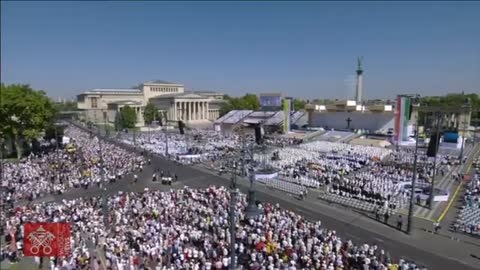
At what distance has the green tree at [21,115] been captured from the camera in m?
39.0

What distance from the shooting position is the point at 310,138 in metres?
59.0

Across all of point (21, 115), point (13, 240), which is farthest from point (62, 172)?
point (13, 240)

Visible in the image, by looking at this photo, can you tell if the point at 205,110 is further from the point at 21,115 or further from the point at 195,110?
the point at 21,115

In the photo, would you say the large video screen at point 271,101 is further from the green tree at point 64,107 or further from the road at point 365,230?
the green tree at point 64,107

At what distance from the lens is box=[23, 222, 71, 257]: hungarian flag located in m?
9.84

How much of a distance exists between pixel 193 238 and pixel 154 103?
10180 centimetres

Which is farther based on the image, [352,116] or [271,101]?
[352,116]

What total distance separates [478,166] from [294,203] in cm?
2402

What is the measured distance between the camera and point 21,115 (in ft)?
131

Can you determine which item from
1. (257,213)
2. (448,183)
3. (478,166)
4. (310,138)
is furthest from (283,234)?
(310,138)

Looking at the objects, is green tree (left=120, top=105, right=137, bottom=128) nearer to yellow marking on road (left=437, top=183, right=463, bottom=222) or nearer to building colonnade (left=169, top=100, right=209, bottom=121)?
building colonnade (left=169, top=100, right=209, bottom=121)

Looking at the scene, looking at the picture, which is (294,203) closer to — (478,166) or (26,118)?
(478,166)

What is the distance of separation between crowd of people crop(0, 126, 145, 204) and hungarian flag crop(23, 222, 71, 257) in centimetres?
1087

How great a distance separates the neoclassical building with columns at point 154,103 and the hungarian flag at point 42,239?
8150 centimetres
